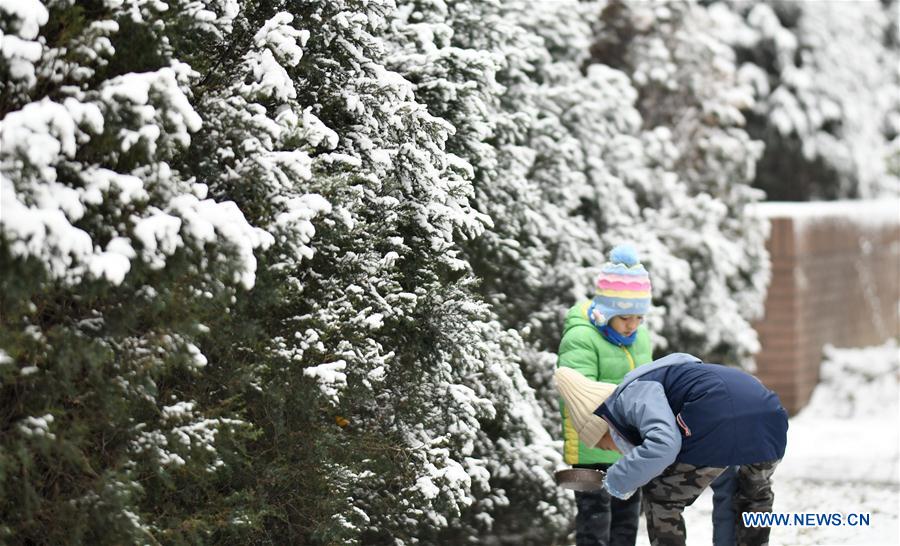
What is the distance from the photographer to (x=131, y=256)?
12.6 ft

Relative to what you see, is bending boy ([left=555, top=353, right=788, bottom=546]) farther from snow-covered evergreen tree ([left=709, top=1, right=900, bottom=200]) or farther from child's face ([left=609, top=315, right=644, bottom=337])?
snow-covered evergreen tree ([left=709, top=1, right=900, bottom=200])

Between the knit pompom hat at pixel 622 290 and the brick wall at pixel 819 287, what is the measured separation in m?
5.68

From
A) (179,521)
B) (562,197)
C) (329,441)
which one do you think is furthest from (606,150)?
(179,521)

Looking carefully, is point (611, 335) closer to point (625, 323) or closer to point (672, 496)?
point (625, 323)

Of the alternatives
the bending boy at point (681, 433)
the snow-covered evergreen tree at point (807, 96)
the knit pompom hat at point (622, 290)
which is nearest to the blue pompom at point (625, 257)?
the knit pompom hat at point (622, 290)

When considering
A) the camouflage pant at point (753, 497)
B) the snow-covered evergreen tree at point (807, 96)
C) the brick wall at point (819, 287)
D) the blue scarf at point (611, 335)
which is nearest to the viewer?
the camouflage pant at point (753, 497)

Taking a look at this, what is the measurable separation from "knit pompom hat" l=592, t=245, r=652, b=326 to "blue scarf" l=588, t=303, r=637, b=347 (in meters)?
Answer: 0.05

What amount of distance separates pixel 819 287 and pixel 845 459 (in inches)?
120

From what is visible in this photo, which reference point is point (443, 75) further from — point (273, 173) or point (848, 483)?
point (848, 483)

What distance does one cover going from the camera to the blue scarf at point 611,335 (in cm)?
561

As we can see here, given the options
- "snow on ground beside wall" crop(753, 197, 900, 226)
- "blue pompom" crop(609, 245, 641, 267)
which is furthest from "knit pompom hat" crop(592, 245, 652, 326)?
"snow on ground beside wall" crop(753, 197, 900, 226)

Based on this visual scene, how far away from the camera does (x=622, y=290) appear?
550 centimetres

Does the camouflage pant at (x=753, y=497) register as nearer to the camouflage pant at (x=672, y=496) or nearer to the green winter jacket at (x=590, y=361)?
the camouflage pant at (x=672, y=496)

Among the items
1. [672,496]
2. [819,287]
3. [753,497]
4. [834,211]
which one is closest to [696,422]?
[672,496]
